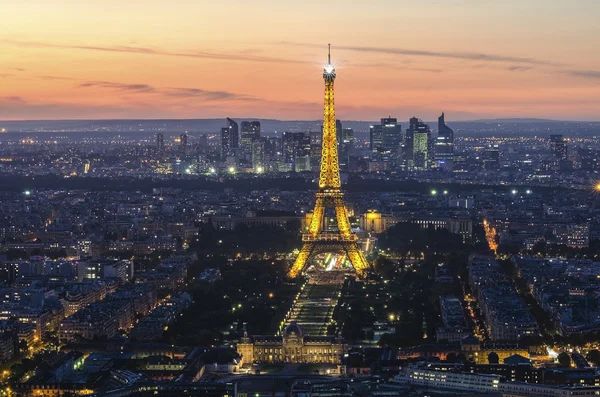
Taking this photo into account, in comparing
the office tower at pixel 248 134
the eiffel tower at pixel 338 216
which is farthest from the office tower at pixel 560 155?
the eiffel tower at pixel 338 216

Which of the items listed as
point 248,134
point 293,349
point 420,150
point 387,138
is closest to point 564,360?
point 293,349

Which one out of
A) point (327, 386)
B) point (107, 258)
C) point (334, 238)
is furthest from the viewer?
point (107, 258)

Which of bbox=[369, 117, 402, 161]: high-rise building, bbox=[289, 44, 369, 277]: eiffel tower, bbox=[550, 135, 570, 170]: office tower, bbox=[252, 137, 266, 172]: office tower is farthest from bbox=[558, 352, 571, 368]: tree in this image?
bbox=[369, 117, 402, 161]: high-rise building

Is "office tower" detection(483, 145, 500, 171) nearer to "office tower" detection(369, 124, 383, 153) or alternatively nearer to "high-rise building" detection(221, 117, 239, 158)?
"office tower" detection(369, 124, 383, 153)

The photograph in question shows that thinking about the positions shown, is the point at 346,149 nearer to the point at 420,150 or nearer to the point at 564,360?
the point at 420,150

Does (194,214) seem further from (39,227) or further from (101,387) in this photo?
(101,387)

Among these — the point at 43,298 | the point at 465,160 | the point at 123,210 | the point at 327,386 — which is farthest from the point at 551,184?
the point at 327,386
